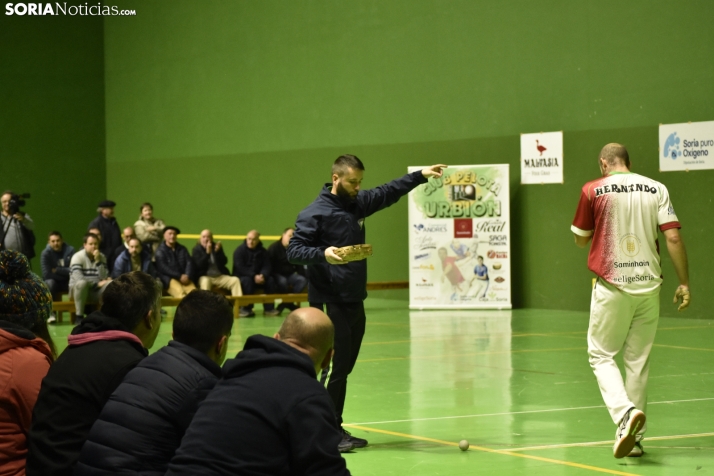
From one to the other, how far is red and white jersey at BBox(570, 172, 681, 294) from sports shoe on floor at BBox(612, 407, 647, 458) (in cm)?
75

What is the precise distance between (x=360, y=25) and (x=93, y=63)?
28.2 feet

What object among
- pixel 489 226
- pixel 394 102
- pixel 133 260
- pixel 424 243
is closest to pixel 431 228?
pixel 424 243

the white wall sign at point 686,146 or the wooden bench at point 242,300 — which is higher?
the white wall sign at point 686,146

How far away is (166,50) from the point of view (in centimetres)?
2358

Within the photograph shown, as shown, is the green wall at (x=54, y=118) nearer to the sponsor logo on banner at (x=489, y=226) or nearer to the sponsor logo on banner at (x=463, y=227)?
the sponsor logo on banner at (x=463, y=227)

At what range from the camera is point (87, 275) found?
15.9 meters

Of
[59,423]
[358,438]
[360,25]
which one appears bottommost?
[358,438]

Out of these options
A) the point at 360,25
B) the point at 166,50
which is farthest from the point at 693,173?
the point at 166,50

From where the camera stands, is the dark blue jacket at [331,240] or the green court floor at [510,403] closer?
the green court floor at [510,403]

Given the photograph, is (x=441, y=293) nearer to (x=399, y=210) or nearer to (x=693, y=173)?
(x=399, y=210)

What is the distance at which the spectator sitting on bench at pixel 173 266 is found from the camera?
1709 centimetres

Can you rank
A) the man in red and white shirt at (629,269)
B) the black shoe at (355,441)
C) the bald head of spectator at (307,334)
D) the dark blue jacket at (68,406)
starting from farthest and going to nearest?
the black shoe at (355,441) → the man in red and white shirt at (629,269) → the dark blue jacket at (68,406) → the bald head of spectator at (307,334)

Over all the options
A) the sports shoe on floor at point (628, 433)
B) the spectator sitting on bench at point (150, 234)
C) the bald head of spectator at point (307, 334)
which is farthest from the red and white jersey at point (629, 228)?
the spectator sitting on bench at point (150, 234)

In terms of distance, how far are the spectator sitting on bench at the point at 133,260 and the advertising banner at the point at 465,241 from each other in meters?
4.17
